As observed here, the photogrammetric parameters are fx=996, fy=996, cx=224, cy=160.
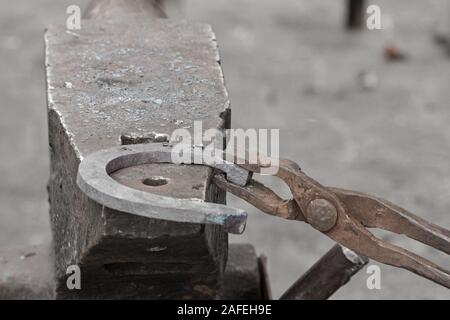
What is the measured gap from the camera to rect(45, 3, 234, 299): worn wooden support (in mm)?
1655

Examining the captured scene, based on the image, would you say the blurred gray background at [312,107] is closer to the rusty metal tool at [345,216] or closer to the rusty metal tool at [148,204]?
the rusty metal tool at [345,216]

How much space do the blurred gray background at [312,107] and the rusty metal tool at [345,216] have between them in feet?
4.78

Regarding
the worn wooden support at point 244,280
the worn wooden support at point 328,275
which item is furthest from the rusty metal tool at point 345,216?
the worn wooden support at point 244,280

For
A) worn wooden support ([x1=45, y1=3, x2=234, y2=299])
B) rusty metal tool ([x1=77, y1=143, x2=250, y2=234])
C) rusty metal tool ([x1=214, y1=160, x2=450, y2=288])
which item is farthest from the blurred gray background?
rusty metal tool ([x1=77, y1=143, x2=250, y2=234])

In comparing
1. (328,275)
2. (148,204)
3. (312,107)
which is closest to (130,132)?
(148,204)

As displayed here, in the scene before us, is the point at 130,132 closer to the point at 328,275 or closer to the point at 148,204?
the point at 148,204

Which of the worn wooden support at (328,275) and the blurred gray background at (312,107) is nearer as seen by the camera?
the worn wooden support at (328,275)

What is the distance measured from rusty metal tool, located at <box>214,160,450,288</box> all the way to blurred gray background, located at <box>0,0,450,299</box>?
4.78 ft

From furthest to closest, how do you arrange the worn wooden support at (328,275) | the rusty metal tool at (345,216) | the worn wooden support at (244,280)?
the worn wooden support at (244,280) → the worn wooden support at (328,275) → the rusty metal tool at (345,216)

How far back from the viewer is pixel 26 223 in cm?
370

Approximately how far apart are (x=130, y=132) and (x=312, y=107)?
2620 millimetres

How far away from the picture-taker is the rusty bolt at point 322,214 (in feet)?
5.44

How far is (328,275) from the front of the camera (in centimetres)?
214

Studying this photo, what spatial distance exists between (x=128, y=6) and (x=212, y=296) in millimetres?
852
